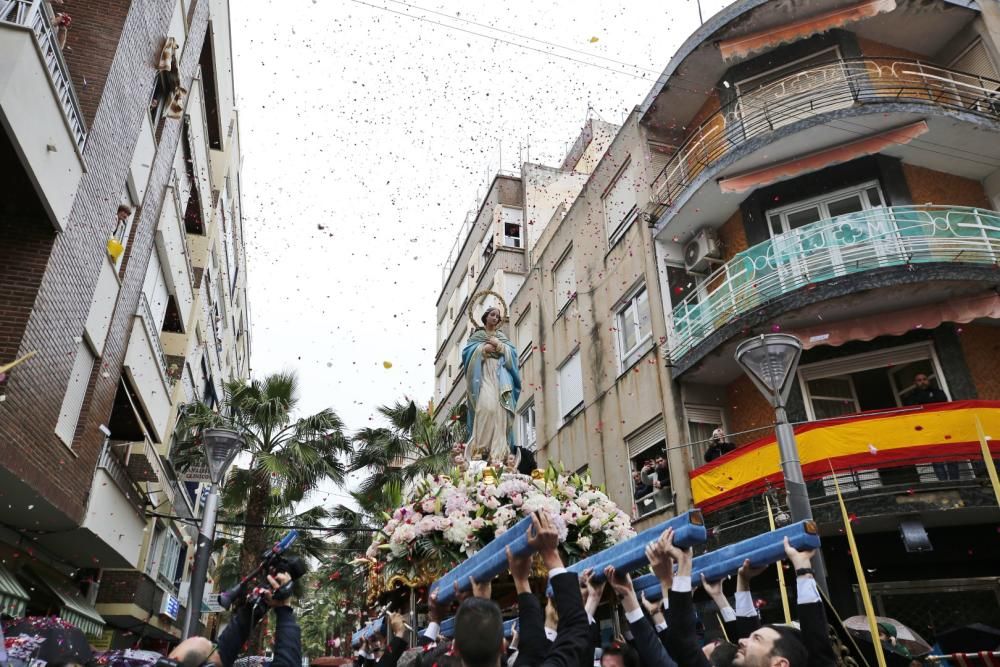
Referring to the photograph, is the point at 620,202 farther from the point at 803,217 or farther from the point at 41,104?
the point at 41,104

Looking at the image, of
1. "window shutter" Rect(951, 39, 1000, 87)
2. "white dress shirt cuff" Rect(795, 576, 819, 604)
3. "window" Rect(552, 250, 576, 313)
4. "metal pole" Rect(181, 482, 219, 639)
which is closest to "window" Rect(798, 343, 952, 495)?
"window shutter" Rect(951, 39, 1000, 87)

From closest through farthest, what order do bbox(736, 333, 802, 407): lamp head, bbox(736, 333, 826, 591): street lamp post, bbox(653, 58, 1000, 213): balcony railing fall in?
bbox(736, 333, 826, 591): street lamp post, bbox(736, 333, 802, 407): lamp head, bbox(653, 58, 1000, 213): balcony railing

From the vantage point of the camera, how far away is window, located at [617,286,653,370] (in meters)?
17.5

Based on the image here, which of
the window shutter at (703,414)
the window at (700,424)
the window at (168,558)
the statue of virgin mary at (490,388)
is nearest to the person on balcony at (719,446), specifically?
the window at (700,424)

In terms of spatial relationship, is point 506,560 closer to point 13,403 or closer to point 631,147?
point 13,403

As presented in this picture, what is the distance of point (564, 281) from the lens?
75.4 ft

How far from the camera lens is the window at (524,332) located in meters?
25.2

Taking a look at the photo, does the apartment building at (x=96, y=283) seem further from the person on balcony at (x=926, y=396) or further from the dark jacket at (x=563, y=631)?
the person on balcony at (x=926, y=396)

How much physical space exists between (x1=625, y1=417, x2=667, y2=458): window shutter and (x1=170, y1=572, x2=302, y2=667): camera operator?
12.9 meters

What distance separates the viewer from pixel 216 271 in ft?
98.6

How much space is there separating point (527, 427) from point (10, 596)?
626 inches

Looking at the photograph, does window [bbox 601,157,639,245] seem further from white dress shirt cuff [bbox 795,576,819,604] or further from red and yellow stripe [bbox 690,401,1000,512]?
white dress shirt cuff [bbox 795,576,819,604]

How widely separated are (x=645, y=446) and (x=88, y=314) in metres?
11.7

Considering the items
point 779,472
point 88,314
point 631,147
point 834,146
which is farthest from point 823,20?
point 88,314
